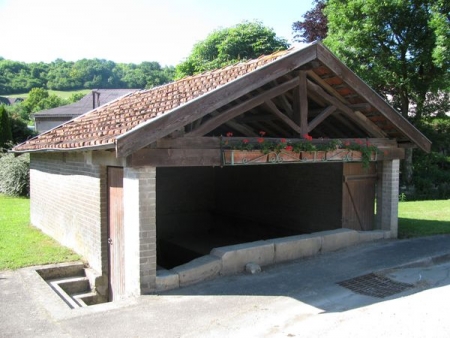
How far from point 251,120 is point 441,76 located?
12.9 meters

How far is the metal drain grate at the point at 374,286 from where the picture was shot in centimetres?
647

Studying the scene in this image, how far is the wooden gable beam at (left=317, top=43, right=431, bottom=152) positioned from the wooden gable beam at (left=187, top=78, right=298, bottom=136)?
72 centimetres

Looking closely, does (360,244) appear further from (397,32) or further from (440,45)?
(397,32)

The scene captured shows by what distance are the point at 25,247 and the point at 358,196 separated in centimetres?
795

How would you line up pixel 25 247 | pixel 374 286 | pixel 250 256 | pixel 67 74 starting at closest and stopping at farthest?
1. pixel 374 286
2. pixel 250 256
3. pixel 25 247
4. pixel 67 74

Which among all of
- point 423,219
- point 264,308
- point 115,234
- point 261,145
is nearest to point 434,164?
point 423,219

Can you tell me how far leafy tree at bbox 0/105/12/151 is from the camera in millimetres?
23703

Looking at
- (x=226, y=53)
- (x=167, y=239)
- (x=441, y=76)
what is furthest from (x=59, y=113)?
(x=441, y=76)

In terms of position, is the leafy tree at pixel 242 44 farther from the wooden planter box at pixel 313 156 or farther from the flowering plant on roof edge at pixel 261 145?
the flowering plant on roof edge at pixel 261 145

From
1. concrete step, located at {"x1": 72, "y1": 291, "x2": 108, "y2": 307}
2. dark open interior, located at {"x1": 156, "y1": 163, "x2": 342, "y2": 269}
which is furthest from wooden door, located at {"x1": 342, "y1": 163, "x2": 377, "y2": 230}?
concrete step, located at {"x1": 72, "y1": 291, "x2": 108, "y2": 307}

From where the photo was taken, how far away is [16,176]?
19.8 m

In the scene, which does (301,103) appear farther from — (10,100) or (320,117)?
(10,100)

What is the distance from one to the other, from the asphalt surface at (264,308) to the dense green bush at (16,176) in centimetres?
1346

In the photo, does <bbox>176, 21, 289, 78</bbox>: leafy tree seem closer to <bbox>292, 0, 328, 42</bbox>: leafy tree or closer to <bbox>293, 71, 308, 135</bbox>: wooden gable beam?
<bbox>292, 0, 328, 42</bbox>: leafy tree
